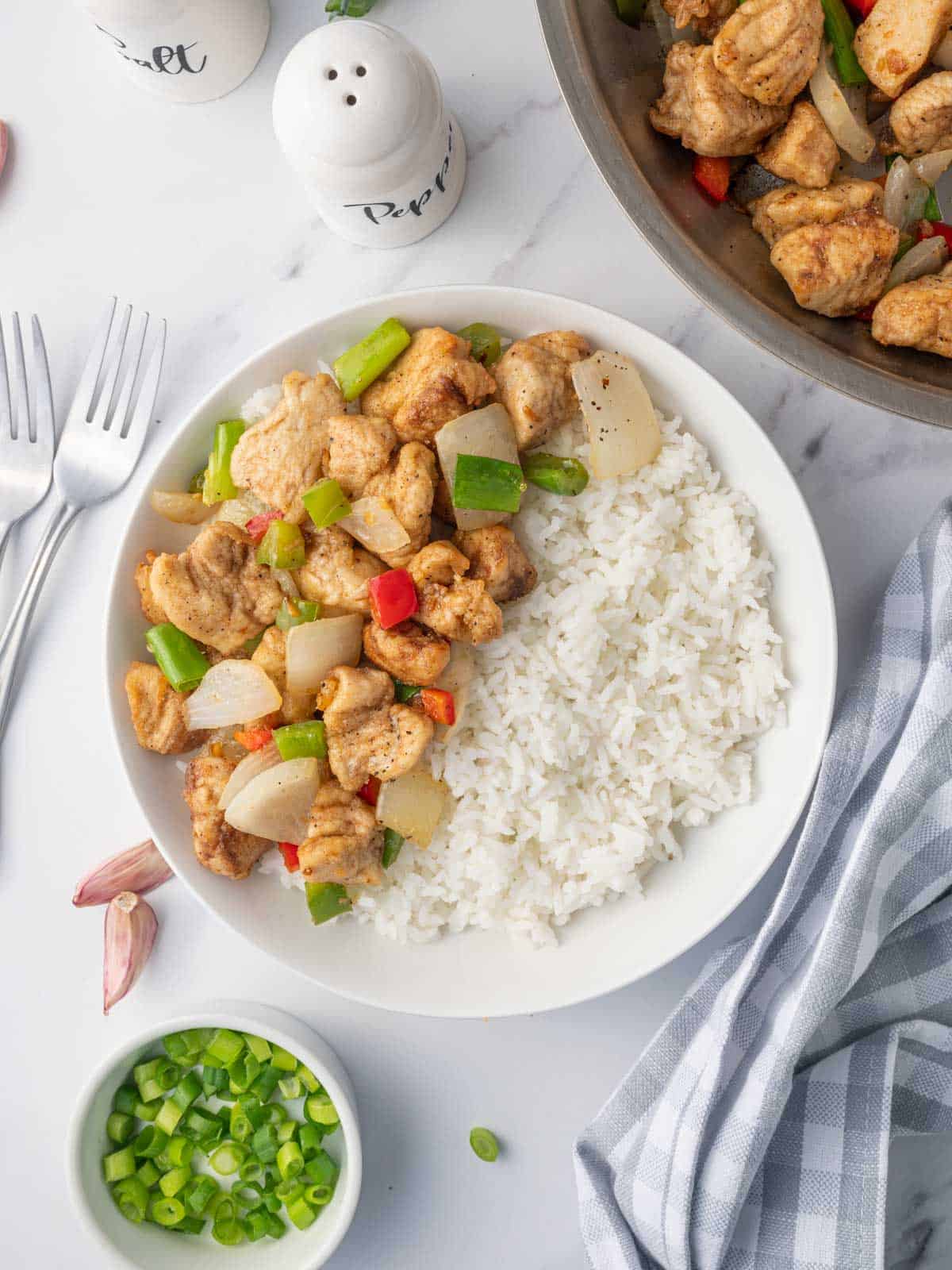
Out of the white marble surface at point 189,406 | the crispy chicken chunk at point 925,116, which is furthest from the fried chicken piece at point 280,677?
the crispy chicken chunk at point 925,116

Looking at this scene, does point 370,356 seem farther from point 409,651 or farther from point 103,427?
point 103,427

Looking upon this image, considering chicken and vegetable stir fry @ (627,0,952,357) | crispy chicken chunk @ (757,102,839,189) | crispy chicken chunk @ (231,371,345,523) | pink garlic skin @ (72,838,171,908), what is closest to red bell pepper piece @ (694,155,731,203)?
chicken and vegetable stir fry @ (627,0,952,357)

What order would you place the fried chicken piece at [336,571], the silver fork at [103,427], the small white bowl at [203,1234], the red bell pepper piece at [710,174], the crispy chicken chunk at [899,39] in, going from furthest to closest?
1. the silver fork at [103,427]
2. the small white bowl at [203,1234]
3. the fried chicken piece at [336,571]
4. the red bell pepper piece at [710,174]
5. the crispy chicken chunk at [899,39]

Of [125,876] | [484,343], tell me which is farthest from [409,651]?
[125,876]

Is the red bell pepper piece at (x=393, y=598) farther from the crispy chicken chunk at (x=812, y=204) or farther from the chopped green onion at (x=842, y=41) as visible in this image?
the chopped green onion at (x=842, y=41)

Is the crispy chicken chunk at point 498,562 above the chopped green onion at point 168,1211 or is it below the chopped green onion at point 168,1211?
above

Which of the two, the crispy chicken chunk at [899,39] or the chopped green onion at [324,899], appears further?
the chopped green onion at [324,899]

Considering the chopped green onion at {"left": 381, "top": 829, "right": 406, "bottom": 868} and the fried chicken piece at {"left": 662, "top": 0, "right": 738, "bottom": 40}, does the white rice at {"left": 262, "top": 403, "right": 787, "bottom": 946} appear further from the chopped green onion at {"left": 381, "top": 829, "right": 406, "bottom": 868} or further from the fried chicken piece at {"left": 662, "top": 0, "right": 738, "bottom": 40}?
the fried chicken piece at {"left": 662, "top": 0, "right": 738, "bottom": 40}

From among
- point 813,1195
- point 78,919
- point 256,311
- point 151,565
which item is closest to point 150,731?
point 151,565
